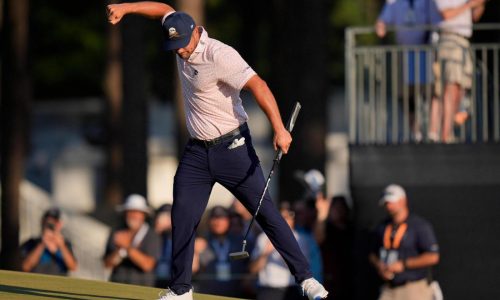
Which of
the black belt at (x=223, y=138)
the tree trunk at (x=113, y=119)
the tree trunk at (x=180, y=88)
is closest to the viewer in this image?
the black belt at (x=223, y=138)

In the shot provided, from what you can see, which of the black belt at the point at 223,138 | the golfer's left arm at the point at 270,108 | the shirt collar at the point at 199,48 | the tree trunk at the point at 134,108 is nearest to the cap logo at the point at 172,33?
the shirt collar at the point at 199,48

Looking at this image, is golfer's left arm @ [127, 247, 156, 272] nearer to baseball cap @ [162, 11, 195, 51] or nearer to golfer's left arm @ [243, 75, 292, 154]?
golfer's left arm @ [243, 75, 292, 154]

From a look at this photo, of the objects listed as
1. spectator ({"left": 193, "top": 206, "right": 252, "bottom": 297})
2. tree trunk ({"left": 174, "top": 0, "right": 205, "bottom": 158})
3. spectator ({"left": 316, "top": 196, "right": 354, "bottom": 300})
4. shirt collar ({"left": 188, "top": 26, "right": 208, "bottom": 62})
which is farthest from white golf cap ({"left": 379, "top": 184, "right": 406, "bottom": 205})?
tree trunk ({"left": 174, "top": 0, "right": 205, "bottom": 158})

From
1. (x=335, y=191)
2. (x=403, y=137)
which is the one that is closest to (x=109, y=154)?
(x=335, y=191)

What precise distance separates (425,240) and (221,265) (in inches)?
95.3

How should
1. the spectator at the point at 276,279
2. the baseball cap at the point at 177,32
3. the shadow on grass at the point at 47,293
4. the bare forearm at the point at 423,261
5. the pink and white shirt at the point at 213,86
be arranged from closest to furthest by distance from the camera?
the baseball cap at the point at 177,32 < the pink and white shirt at the point at 213,86 < the shadow on grass at the point at 47,293 < the bare forearm at the point at 423,261 < the spectator at the point at 276,279

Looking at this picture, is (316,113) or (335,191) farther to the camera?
(335,191)

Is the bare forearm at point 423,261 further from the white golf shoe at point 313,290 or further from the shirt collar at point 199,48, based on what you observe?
the shirt collar at point 199,48

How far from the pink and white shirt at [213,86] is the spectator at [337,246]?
5524mm

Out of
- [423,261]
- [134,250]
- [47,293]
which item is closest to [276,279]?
[423,261]

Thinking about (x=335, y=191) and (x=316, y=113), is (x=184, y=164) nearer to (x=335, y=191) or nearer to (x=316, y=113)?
(x=316, y=113)

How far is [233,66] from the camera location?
10664mm

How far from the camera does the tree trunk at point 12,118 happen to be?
23641mm

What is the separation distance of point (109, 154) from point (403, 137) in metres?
19.2
